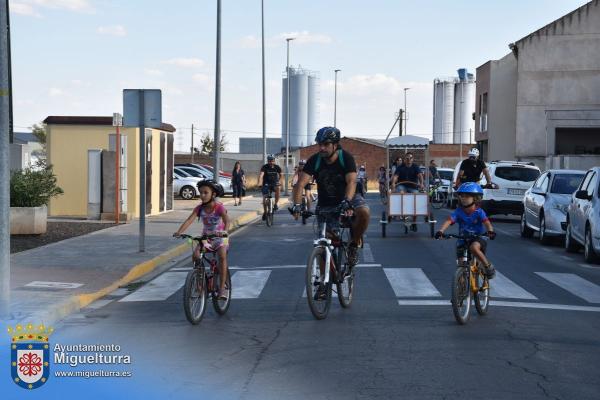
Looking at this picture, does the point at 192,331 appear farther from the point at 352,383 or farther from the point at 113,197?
the point at 113,197

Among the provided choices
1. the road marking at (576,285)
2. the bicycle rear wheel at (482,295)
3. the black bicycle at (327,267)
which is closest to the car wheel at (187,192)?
the road marking at (576,285)

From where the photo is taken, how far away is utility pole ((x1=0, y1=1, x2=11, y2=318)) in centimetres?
955

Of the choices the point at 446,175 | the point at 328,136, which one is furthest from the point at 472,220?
the point at 446,175

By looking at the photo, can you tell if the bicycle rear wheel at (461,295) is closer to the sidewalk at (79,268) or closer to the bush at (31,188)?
the sidewalk at (79,268)

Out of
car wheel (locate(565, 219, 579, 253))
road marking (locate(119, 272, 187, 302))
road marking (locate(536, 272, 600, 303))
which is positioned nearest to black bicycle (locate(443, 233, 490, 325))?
road marking (locate(536, 272, 600, 303))

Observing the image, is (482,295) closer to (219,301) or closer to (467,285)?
(467,285)

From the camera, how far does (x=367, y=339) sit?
8633mm

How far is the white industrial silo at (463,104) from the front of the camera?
99125 millimetres

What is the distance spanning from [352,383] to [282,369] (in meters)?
0.75

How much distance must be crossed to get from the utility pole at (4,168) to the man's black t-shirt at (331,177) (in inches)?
120

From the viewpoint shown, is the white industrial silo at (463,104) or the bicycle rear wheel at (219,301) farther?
the white industrial silo at (463,104)

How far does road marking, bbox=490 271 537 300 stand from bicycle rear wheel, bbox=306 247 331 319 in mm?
2903

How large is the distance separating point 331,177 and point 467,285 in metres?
1.78

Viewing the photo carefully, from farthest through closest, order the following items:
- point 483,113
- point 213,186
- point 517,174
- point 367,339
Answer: point 483,113, point 517,174, point 213,186, point 367,339
